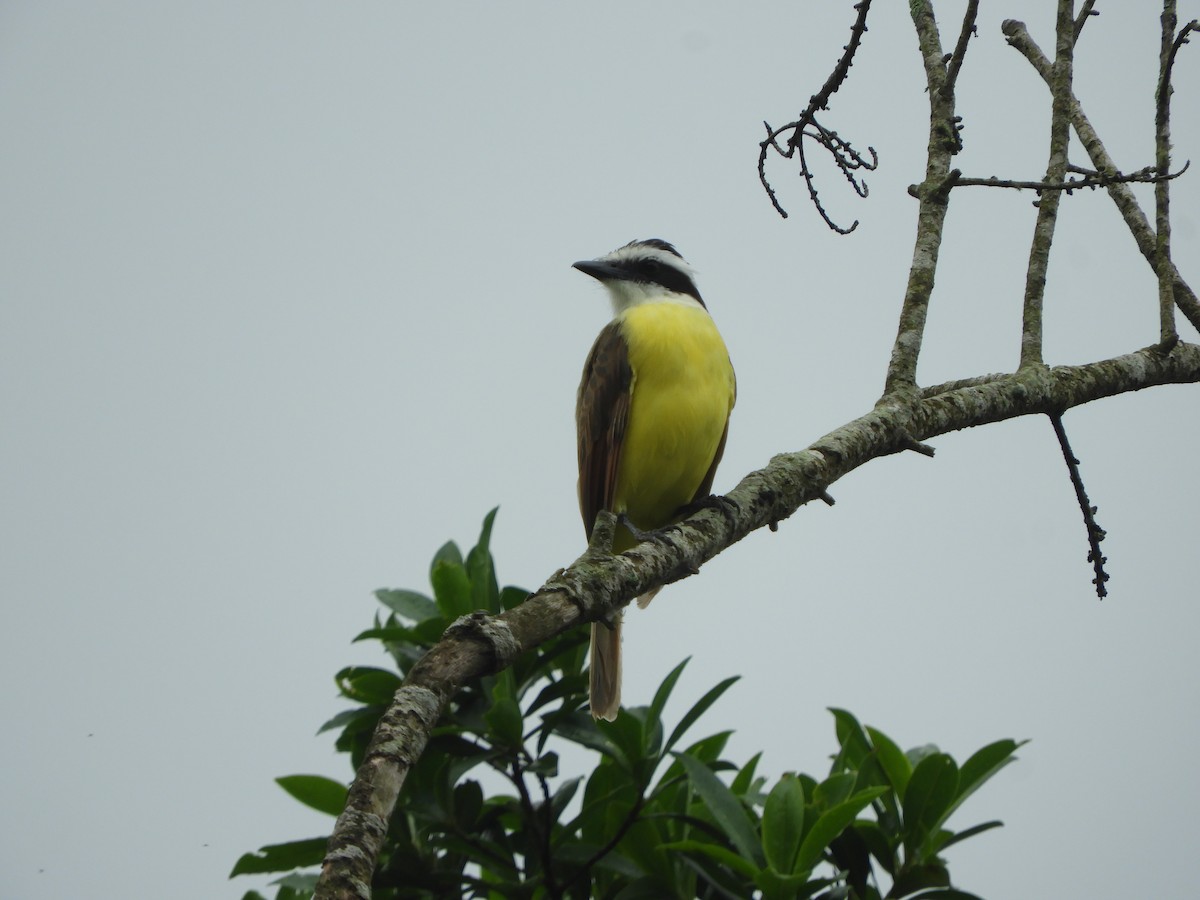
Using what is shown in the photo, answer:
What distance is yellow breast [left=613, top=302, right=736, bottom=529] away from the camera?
493cm

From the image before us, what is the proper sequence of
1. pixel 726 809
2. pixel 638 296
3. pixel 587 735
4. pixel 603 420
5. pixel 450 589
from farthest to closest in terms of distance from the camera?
pixel 638 296, pixel 603 420, pixel 450 589, pixel 587 735, pixel 726 809

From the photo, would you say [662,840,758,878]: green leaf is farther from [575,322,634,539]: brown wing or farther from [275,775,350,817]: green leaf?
[575,322,634,539]: brown wing

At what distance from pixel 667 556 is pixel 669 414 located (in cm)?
197

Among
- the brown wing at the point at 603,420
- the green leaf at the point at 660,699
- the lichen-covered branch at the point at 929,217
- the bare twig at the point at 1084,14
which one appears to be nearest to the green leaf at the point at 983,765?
the green leaf at the point at 660,699

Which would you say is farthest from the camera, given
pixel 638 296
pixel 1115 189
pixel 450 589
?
pixel 638 296

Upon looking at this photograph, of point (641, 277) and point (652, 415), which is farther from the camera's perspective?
point (641, 277)

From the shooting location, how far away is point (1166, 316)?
3906mm

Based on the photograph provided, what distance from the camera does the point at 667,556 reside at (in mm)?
3010

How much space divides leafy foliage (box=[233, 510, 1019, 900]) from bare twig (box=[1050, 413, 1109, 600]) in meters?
0.75

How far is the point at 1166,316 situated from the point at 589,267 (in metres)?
2.82

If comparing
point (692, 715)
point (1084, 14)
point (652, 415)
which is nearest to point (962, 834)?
point (692, 715)

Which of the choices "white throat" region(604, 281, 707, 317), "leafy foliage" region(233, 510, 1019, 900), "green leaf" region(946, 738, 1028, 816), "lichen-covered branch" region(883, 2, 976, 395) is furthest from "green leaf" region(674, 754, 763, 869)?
"white throat" region(604, 281, 707, 317)

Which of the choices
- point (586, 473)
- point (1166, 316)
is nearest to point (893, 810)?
point (1166, 316)

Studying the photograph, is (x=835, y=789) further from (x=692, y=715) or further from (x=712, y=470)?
(x=712, y=470)
